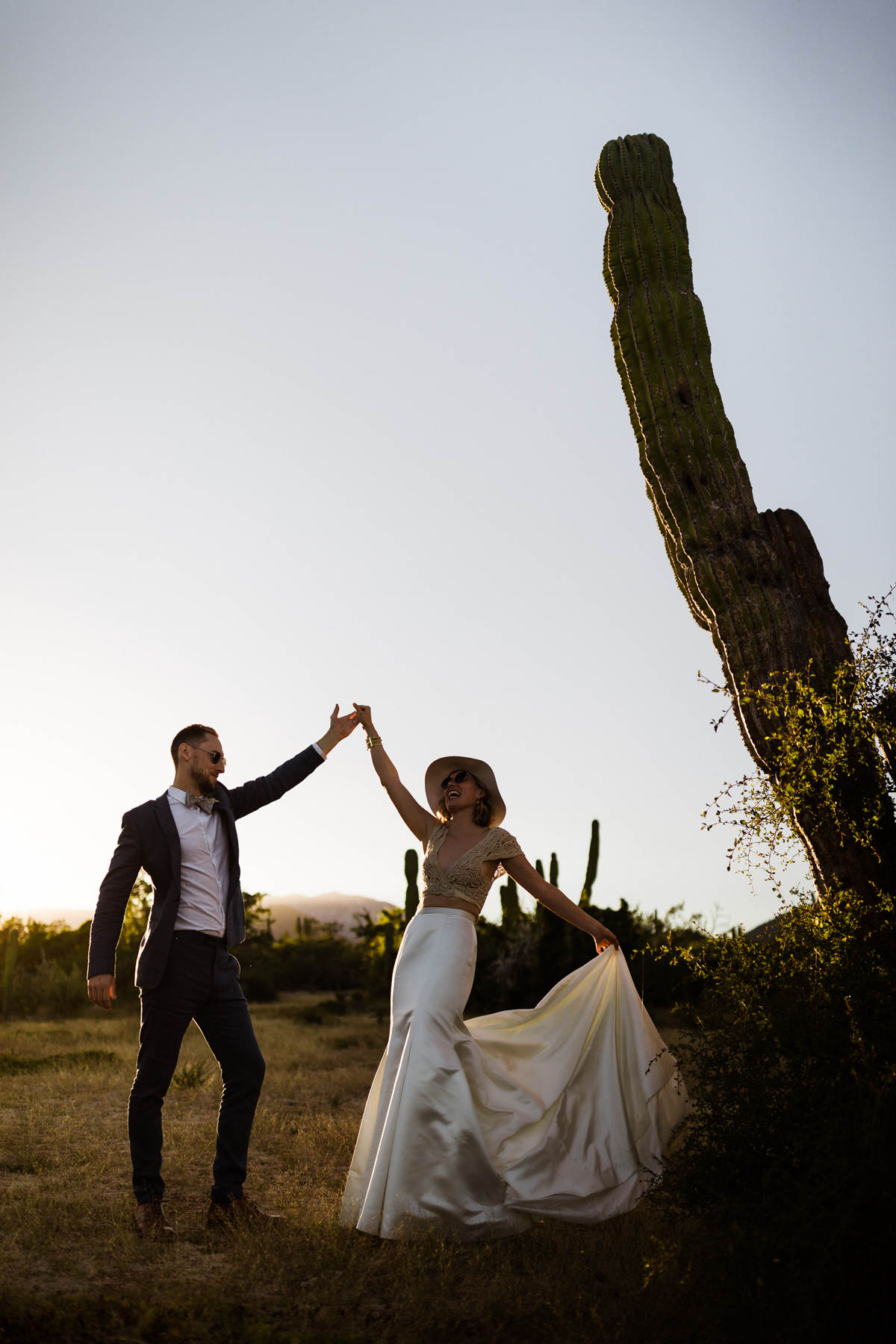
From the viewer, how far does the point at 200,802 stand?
5016mm

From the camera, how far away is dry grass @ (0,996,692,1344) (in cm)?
334

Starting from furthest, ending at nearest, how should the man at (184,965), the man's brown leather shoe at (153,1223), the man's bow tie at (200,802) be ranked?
the man's bow tie at (200,802), the man at (184,965), the man's brown leather shoe at (153,1223)

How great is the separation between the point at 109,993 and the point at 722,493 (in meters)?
4.49

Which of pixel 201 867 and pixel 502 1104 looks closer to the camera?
pixel 502 1104

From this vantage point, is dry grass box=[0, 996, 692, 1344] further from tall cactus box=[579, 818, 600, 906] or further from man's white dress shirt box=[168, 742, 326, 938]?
→ tall cactus box=[579, 818, 600, 906]

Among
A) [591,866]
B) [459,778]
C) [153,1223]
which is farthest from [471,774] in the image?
[591,866]

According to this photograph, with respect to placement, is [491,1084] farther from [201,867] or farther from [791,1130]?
[201,867]

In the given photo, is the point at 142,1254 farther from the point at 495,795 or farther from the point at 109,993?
the point at 495,795

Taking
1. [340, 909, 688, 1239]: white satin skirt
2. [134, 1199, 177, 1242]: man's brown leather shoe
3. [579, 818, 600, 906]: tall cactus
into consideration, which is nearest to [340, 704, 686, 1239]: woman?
[340, 909, 688, 1239]: white satin skirt

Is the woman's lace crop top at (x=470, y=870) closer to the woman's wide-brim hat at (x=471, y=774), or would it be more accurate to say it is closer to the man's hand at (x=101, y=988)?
the woman's wide-brim hat at (x=471, y=774)

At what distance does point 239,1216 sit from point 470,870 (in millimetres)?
1890

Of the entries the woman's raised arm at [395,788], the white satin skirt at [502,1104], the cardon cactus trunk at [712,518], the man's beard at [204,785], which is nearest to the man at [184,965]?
the man's beard at [204,785]

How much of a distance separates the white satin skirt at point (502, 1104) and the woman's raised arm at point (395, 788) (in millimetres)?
559

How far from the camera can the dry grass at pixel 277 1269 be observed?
11.0 feet
